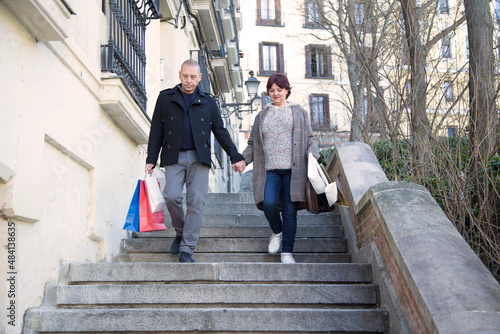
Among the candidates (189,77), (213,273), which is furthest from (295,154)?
(213,273)

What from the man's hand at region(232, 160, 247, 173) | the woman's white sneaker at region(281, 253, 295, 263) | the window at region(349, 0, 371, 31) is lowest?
the woman's white sneaker at region(281, 253, 295, 263)

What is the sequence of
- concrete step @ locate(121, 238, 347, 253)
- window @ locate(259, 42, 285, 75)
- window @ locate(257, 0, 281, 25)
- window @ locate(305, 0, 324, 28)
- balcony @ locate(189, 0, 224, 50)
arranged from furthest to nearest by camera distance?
window @ locate(257, 0, 281, 25)
window @ locate(259, 42, 285, 75)
window @ locate(305, 0, 324, 28)
balcony @ locate(189, 0, 224, 50)
concrete step @ locate(121, 238, 347, 253)

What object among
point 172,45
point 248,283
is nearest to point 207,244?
point 248,283

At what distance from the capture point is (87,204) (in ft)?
19.0

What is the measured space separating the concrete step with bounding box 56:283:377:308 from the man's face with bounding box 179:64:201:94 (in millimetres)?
2050

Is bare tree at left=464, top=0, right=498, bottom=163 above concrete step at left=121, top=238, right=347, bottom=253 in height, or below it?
above

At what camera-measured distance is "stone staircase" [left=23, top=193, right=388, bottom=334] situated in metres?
4.34

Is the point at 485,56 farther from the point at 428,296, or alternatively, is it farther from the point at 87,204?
the point at 87,204

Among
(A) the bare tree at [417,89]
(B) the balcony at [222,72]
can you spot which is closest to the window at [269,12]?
(B) the balcony at [222,72]

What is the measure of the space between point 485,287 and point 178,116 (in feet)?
10.9

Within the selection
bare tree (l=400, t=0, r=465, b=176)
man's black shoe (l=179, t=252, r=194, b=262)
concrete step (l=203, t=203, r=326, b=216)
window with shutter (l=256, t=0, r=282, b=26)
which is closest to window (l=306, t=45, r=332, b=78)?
window with shutter (l=256, t=0, r=282, b=26)

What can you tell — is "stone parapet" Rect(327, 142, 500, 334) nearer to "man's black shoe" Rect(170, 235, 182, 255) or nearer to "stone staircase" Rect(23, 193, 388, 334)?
"stone staircase" Rect(23, 193, 388, 334)

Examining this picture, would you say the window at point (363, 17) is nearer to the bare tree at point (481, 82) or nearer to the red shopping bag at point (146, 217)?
the bare tree at point (481, 82)

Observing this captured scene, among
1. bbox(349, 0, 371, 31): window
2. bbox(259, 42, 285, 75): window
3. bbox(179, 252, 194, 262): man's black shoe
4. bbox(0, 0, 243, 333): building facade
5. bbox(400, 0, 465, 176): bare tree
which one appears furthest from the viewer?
bbox(259, 42, 285, 75): window
